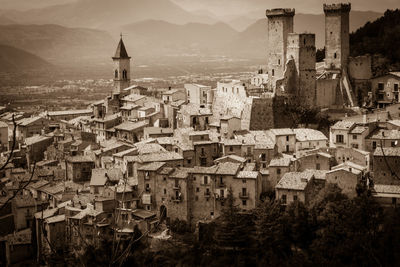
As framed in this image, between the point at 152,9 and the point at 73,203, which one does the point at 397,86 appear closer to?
the point at 73,203

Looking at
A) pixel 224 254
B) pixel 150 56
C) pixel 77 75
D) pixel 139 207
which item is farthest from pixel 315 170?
pixel 150 56

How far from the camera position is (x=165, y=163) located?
2639 cm

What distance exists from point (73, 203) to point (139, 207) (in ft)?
10.5

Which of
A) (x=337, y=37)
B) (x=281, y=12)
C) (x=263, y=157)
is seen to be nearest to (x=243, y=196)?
(x=263, y=157)

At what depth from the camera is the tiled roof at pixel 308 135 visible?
90.3 ft

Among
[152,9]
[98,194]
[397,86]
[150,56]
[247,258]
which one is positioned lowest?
[247,258]

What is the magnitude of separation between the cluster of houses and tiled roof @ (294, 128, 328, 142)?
0.05 metres

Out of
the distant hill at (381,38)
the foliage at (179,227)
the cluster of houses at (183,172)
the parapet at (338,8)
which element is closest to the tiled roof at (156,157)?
the cluster of houses at (183,172)

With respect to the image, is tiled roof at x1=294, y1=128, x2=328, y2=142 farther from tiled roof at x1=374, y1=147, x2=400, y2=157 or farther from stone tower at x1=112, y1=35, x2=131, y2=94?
stone tower at x1=112, y1=35, x2=131, y2=94

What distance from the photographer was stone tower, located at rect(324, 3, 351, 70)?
32531mm

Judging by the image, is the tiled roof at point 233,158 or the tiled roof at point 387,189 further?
the tiled roof at point 233,158

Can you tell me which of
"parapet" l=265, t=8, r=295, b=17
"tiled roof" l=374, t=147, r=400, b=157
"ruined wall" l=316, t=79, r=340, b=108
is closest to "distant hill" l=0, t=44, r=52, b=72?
"parapet" l=265, t=8, r=295, b=17

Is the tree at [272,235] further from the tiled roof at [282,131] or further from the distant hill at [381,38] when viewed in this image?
the distant hill at [381,38]

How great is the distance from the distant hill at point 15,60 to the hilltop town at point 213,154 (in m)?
4.62
